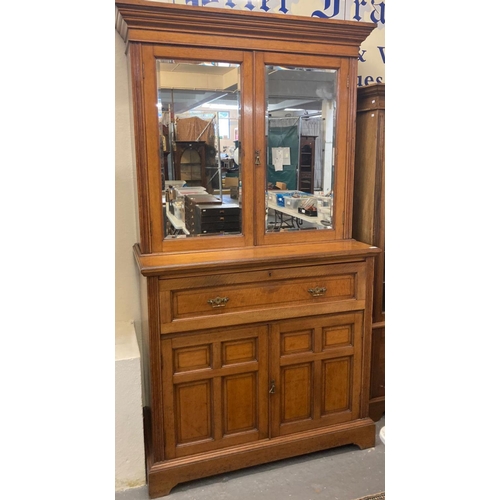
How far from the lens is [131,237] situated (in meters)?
2.31

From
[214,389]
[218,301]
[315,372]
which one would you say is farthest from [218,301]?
[315,372]

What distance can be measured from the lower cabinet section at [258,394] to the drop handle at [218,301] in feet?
0.38

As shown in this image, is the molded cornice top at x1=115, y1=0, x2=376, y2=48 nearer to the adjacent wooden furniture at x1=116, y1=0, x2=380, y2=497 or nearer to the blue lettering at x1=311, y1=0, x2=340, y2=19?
the adjacent wooden furniture at x1=116, y1=0, x2=380, y2=497

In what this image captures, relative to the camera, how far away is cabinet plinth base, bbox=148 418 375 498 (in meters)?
1.97

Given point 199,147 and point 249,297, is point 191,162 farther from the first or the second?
point 249,297

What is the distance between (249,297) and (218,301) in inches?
5.5

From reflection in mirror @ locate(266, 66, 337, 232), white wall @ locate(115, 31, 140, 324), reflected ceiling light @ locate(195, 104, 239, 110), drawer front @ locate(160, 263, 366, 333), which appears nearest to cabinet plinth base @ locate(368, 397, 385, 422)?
drawer front @ locate(160, 263, 366, 333)

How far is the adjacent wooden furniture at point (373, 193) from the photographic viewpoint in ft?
7.39

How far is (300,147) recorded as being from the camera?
7.15 feet

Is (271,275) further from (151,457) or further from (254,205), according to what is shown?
(151,457)

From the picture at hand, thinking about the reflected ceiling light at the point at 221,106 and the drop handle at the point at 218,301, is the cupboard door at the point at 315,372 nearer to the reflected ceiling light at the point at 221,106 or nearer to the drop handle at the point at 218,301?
the drop handle at the point at 218,301
